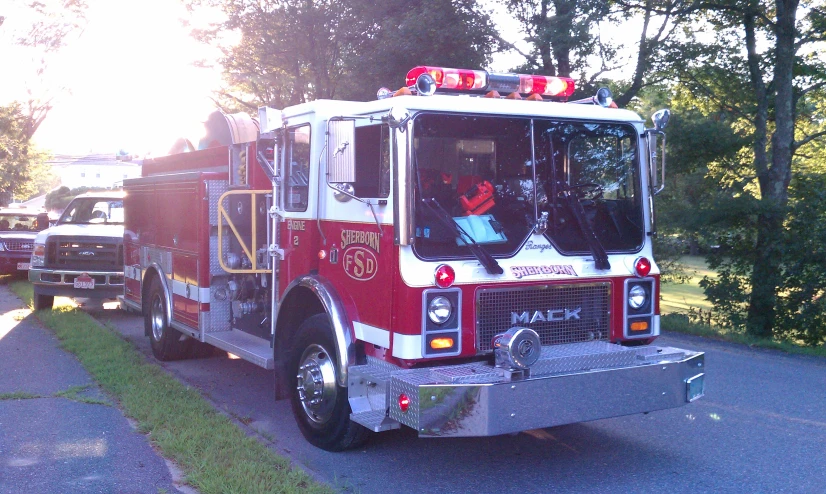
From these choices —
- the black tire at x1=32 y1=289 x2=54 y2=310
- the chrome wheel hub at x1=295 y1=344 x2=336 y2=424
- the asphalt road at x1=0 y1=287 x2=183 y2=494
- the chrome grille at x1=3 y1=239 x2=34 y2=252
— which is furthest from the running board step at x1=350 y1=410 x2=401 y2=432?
the chrome grille at x1=3 y1=239 x2=34 y2=252

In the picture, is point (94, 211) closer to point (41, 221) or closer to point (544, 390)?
point (41, 221)

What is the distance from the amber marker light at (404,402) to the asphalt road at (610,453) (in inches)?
26.1

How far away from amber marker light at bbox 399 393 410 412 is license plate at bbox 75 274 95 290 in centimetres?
876

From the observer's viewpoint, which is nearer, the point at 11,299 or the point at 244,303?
the point at 244,303

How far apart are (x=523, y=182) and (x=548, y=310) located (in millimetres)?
898

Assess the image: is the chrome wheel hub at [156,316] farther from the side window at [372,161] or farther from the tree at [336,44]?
the tree at [336,44]

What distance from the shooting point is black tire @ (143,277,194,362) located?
352 inches

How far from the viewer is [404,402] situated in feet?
15.7

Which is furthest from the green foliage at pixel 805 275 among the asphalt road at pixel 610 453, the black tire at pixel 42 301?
the black tire at pixel 42 301

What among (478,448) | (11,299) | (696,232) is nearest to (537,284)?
(478,448)

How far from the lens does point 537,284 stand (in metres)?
5.35

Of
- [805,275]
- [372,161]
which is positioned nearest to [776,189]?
[805,275]

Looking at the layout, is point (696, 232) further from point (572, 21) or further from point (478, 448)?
point (478, 448)

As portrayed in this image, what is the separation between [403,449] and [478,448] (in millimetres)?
566
